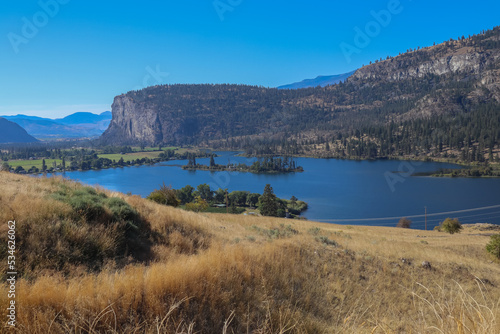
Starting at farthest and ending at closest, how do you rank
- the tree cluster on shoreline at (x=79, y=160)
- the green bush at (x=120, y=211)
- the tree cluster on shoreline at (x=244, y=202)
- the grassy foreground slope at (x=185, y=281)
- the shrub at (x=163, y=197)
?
1. the tree cluster on shoreline at (x=79, y=160)
2. the tree cluster on shoreline at (x=244, y=202)
3. the shrub at (x=163, y=197)
4. the green bush at (x=120, y=211)
5. the grassy foreground slope at (x=185, y=281)

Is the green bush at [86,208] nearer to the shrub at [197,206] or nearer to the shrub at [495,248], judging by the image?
the shrub at [495,248]

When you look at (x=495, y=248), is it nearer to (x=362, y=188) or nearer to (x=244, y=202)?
(x=244, y=202)

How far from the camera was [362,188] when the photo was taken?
78.9m

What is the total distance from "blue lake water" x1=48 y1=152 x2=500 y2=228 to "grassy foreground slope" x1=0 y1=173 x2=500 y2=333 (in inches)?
1470

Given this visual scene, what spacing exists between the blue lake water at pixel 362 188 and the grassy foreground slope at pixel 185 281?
37.3 m

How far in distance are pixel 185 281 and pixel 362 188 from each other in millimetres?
81663

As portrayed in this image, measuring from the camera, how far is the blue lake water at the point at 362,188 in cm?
5769

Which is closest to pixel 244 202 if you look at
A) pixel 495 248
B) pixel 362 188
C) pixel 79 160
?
pixel 362 188

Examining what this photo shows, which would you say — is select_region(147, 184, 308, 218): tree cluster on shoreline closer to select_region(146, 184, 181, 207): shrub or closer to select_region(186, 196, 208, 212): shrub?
select_region(186, 196, 208, 212): shrub

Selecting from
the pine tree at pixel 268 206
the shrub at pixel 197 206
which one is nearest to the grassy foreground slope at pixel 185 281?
the shrub at pixel 197 206

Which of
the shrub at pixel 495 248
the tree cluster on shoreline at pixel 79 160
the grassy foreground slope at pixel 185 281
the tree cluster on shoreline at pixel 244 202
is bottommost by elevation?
the tree cluster on shoreline at pixel 244 202

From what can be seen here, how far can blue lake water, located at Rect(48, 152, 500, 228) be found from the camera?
57.7 m

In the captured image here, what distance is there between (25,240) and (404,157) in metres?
136

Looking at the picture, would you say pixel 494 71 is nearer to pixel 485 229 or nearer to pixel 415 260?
pixel 485 229
